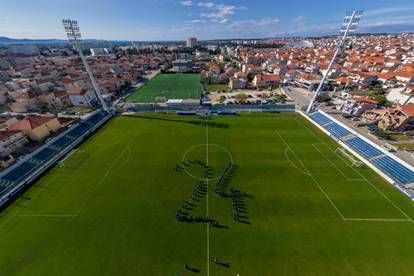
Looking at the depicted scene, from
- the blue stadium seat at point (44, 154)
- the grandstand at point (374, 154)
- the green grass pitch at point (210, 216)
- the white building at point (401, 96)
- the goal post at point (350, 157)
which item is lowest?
the green grass pitch at point (210, 216)

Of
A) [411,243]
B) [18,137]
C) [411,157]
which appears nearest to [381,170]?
[411,157]

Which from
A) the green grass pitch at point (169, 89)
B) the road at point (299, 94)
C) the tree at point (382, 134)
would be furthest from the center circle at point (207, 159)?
the road at point (299, 94)

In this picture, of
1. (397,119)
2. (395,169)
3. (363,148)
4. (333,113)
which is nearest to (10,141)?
(363,148)

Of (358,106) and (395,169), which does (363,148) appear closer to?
(395,169)

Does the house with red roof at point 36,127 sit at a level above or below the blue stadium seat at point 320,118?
above

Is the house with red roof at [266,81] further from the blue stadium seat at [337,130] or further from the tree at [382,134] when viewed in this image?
the tree at [382,134]

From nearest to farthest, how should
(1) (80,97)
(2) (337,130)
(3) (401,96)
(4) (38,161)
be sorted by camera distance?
(4) (38,161)
(2) (337,130)
(3) (401,96)
(1) (80,97)

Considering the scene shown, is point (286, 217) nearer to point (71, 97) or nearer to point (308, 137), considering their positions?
point (308, 137)
